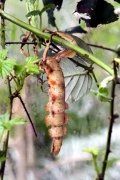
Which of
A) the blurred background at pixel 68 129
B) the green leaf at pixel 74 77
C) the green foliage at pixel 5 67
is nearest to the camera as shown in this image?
Answer: the green foliage at pixel 5 67

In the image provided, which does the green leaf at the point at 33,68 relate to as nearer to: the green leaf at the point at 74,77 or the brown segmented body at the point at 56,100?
the brown segmented body at the point at 56,100

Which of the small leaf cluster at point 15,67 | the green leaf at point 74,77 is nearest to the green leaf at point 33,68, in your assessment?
the small leaf cluster at point 15,67

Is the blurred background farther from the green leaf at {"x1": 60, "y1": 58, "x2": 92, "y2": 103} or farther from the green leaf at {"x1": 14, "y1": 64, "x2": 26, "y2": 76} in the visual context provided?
the green leaf at {"x1": 14, "y1": 64, "x2": 26, "y2": 76}

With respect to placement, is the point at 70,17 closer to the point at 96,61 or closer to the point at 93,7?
the point at 93,7

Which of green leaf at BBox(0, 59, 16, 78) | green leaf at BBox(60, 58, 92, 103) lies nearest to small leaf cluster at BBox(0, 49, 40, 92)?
green leaf at BBox(0, 59, 16, 78)

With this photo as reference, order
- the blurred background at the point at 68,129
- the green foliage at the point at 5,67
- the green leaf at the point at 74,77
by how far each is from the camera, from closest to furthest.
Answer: the green foliage at the point at 5,67
the green leaf at the point at 74,77
the blurred background at the point at 68,129

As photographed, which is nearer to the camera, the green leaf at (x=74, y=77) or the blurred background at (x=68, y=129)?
the green leaf at (x=74, y=77)

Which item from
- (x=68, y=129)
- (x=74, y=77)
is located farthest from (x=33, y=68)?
(x=68, y=129)

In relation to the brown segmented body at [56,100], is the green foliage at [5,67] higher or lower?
higher

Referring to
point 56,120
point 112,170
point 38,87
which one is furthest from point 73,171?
point 56,120
